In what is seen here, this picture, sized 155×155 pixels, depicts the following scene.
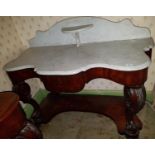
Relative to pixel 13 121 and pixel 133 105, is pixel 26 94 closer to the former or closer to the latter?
pixel 13 121

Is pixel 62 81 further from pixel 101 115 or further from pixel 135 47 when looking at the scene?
pixel 101 115

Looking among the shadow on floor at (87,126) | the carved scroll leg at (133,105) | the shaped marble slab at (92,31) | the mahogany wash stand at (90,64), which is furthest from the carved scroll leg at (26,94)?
the carved scroll leg at (133,105)

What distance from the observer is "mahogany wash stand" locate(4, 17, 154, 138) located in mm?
1241

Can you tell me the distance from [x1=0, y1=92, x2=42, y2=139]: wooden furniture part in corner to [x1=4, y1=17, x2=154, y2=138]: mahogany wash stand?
0.34 metres

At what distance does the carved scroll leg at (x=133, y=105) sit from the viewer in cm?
128

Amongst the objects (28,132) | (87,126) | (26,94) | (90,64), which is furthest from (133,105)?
(26,94)

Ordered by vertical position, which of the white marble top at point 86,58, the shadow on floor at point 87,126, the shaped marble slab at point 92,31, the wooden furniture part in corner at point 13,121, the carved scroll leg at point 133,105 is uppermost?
the shaped marble slab at point 92,31

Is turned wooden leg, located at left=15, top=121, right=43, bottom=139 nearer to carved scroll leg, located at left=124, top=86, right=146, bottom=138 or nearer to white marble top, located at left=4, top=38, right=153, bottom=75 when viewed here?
white marble top, located at left=4, top=38, right=153, bottom=75

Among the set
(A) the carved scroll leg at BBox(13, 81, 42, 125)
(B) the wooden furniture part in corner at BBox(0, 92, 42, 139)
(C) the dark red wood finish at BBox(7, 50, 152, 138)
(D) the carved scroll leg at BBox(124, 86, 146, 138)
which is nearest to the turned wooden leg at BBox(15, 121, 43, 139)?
(B) the wooden furniture part in corner at BBox(0, 92, 42, 139)

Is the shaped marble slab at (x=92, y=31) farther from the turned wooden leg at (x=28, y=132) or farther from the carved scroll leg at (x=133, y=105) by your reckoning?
the turned wooden leg at (x=28, y=132)

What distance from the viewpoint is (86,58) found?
134cm

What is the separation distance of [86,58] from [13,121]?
66 centimetres
